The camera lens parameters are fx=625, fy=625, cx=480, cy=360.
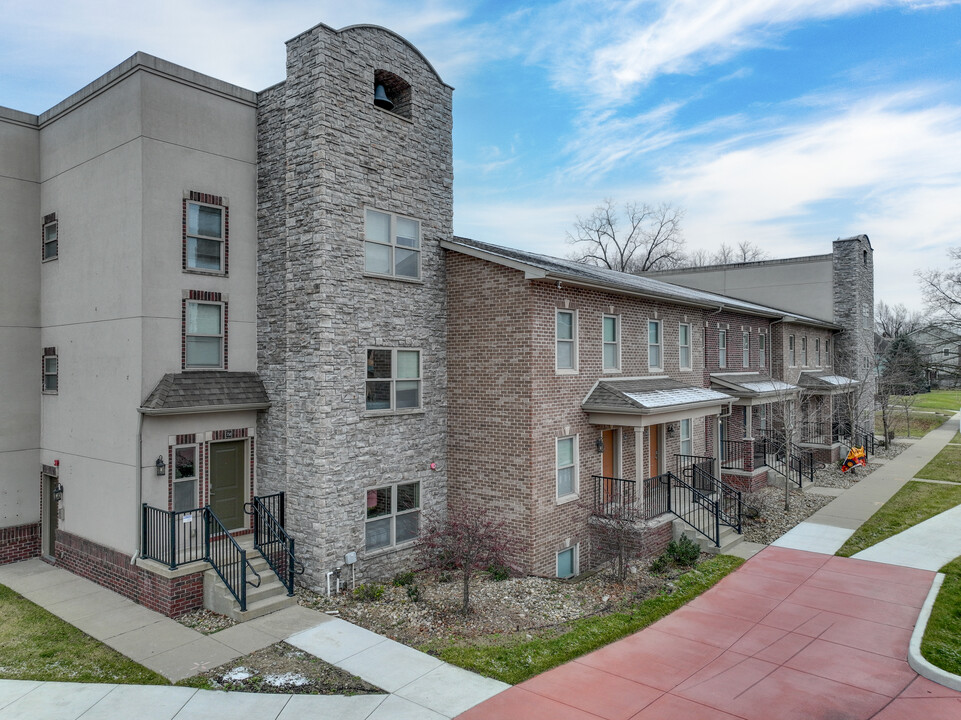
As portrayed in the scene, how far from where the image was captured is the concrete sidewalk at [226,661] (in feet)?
24.8

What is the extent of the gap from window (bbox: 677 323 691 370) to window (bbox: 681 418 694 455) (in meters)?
1.64

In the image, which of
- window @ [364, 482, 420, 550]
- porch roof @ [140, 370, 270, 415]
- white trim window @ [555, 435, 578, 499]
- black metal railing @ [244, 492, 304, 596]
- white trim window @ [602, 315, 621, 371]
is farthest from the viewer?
white trim window @ [602, 315, 621, 371]

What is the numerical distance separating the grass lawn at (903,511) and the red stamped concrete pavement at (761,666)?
9.16 feet

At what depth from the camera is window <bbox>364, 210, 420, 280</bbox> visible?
41.5 ft

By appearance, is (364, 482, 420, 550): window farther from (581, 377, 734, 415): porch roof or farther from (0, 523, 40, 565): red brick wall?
(0, 523, 40, 565): red brick wall

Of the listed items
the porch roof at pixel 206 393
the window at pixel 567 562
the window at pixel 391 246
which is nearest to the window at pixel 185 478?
the porch roof at pixel 206 393

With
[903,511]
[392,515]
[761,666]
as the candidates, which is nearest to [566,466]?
[392,515]

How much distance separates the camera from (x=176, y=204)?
1190 cm

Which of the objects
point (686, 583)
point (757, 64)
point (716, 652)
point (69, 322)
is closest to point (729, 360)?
point (757, 64)

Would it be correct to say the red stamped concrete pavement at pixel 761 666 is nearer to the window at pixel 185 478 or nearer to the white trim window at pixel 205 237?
the window at pixel 185 478

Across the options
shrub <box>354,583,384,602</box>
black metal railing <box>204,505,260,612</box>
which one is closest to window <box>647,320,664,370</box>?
shrub <box>354,583,384,602</box>

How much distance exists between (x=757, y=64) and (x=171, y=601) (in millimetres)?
18984

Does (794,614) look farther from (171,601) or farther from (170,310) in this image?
(170,310)

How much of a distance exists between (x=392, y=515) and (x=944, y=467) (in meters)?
23.4
